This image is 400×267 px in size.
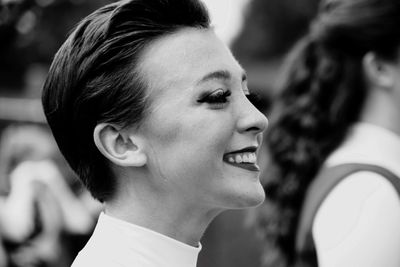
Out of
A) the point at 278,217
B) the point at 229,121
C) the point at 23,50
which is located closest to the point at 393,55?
the point at 278,217

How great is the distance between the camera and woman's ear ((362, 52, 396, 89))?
2.68 meters

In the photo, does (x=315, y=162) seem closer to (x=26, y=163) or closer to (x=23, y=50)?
(x=26, y=163)

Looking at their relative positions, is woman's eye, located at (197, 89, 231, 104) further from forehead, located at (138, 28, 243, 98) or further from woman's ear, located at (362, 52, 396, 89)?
woman's ear, located at (362, 52, 396, 89)

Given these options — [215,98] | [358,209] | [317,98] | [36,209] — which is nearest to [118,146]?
[215,98]

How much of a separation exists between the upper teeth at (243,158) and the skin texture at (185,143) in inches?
0.8

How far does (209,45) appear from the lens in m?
2.05

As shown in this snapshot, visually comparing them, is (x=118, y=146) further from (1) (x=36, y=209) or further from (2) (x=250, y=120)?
(1) (x=36, y=209)

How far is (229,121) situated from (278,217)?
112cm

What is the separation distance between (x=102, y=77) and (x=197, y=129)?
313 millimetres

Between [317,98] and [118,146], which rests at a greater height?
[118,146]

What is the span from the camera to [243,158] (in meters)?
1.98

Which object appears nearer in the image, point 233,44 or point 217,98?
point 217,98

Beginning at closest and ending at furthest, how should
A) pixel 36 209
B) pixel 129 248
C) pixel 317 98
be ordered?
1. pixel 129 248
2. pixel 317 98
3. pixel 36 209

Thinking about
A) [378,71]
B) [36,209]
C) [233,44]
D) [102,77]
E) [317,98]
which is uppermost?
[102,77]
